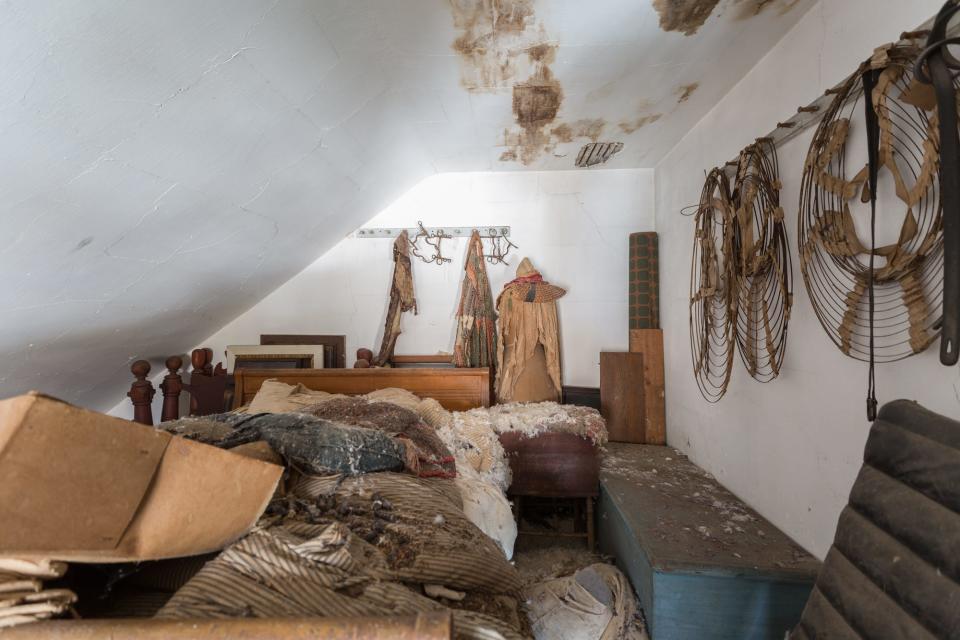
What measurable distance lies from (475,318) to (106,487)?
8.39 ft

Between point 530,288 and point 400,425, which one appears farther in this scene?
point 530,288

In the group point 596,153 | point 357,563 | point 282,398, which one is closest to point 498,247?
point 596,153

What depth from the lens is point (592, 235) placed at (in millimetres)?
3141

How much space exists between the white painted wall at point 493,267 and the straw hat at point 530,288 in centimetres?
12

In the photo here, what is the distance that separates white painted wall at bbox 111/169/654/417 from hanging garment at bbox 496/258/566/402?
0.53ft

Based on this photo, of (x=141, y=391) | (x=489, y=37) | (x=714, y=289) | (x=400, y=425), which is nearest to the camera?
(x=489, y=37)

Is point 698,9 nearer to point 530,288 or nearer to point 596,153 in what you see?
point 596,153

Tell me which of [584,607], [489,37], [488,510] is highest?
[489,37]

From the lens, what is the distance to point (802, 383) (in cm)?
154

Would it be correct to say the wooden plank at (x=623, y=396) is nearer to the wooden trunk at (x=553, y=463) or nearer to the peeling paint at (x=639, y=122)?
the wooden trunk at (x=553, y=463)

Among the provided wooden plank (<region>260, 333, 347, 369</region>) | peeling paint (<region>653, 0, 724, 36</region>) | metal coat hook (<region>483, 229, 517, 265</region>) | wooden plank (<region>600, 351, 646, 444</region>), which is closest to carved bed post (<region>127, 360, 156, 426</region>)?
wooden plank (<region>260, 333, 347, 369</region>)

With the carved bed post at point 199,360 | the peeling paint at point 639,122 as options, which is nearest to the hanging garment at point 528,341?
the peeling paint at point 639,122

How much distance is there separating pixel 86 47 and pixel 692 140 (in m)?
2.66

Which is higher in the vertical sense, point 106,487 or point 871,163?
point 871,163
